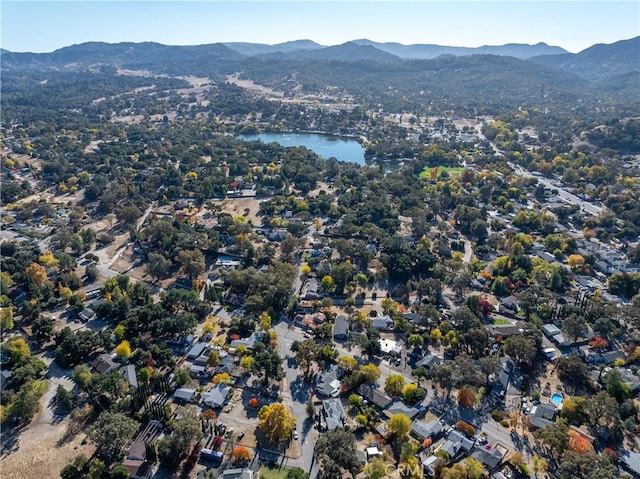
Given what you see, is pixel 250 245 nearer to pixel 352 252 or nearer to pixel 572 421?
pixel 352 252

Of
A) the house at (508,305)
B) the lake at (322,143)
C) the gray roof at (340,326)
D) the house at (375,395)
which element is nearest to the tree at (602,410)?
the house at (508,305)

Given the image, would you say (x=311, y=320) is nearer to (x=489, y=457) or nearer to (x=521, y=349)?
(x=521, y=349)

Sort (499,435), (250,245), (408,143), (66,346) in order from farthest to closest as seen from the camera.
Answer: (408,143)
(250,245)
(66,346)
(499,435)

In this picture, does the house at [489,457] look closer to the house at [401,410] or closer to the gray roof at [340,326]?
the house at [401,410]

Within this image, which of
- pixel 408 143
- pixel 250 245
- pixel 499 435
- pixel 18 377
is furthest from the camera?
pixel 408 143

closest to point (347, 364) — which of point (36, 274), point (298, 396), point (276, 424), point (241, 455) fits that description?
point (298, 396)

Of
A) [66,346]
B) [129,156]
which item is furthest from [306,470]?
[129,156]

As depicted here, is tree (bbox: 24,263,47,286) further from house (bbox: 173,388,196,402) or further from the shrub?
the shrub
